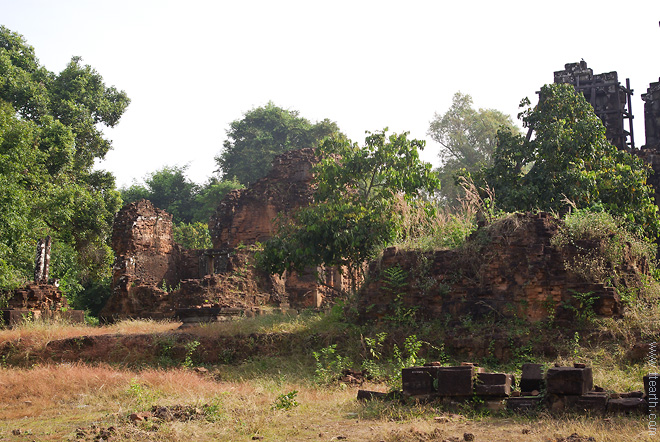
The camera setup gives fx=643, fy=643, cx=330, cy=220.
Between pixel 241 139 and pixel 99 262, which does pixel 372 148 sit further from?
pixel 241 139

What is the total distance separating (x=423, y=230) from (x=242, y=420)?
778 centimetres

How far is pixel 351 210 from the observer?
44.2 feet

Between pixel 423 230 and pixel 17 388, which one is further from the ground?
pixel 423 230

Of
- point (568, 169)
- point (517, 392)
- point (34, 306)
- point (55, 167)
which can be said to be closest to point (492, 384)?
point (517, 392)

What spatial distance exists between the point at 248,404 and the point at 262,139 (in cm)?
3250

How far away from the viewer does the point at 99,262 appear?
23875mm

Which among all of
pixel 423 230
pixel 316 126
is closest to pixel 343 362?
pixel 423 230

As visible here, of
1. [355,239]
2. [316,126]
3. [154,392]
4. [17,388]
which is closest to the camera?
[154,392]

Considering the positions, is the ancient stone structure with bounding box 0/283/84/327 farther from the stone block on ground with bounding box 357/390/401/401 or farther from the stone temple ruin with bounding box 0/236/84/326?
the stone block on ground with bounding box 357/390/401/401

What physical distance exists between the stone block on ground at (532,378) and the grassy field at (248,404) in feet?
2.09

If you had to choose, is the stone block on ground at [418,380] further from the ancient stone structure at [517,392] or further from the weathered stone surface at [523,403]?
the weathered stone surface at [523,403]

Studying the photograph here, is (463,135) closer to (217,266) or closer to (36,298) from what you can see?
(217,266)

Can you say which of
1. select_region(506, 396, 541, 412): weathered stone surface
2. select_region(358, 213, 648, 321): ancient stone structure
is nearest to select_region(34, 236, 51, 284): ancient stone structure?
select_region(358, 213, 648, 321): ancient stone structure

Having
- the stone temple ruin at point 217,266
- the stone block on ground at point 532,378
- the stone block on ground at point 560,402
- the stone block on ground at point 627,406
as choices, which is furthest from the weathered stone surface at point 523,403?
the stone temple ruin at point 217,266
